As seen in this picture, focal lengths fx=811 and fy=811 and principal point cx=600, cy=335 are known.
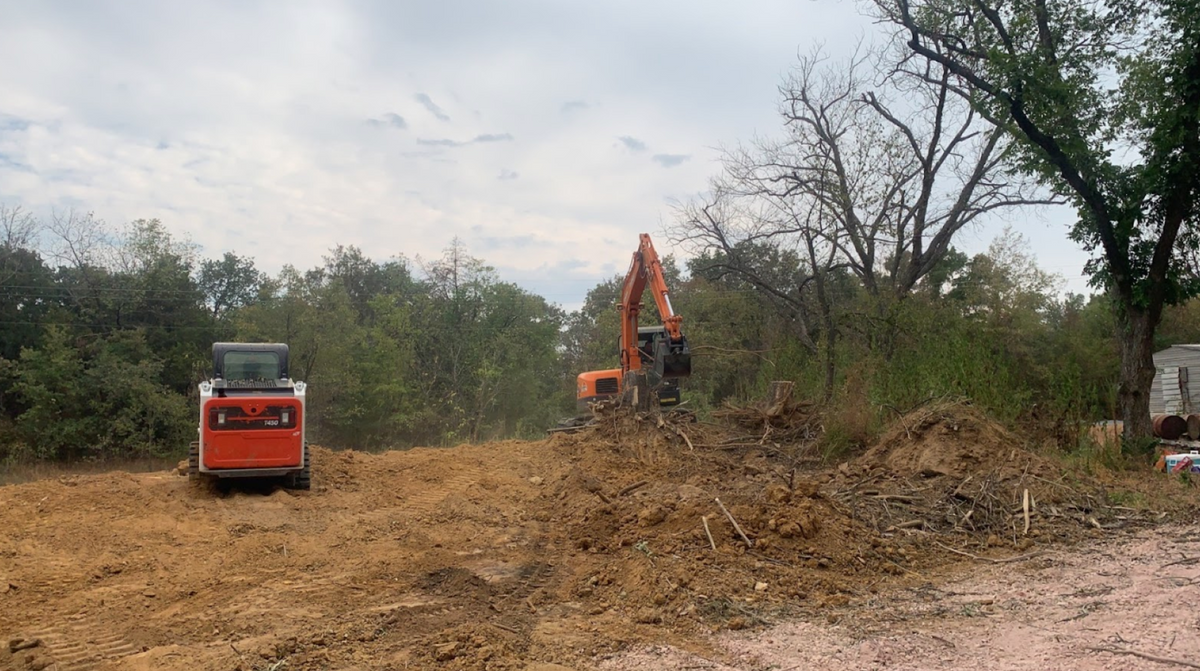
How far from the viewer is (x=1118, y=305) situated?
12.1 m

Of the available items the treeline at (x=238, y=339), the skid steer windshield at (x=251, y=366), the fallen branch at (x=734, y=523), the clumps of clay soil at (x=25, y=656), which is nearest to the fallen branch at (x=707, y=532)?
the fallen branch at (x=734, y=523)

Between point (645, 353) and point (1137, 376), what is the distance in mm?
8800

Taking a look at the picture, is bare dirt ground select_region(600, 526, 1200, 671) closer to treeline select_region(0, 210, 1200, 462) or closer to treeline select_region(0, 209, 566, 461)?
treeline select_region(0, 210, 1200, 462)

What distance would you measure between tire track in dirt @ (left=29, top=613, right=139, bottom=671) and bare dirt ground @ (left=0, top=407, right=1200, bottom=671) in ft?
0.09

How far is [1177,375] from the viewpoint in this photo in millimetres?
27578

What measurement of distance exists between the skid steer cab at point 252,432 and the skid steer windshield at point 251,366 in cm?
55

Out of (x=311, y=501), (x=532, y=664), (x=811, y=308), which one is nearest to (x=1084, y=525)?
(x=532, y=664)

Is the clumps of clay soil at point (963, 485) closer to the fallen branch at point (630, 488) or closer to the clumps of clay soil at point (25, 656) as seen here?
the fallen branch at point (630, 488)

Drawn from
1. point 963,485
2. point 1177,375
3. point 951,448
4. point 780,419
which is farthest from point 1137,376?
point 1177,375

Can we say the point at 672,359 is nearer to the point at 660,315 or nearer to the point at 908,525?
the point at 660,315

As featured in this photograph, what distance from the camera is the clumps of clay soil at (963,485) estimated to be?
759 centimetres

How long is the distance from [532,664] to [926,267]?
54.4 ft

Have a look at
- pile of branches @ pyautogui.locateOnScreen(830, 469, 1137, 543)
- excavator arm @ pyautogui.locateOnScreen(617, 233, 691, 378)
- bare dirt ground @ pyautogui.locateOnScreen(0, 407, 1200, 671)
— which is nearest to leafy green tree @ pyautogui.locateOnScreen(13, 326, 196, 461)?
bare dirt ground @ pyautogui.locateOnScreen(0, 407, 1200, 671)

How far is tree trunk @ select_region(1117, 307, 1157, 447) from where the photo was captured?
1155 cm
